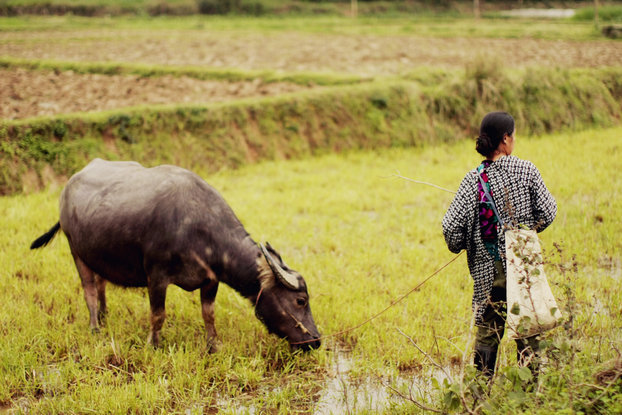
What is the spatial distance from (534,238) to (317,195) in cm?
395

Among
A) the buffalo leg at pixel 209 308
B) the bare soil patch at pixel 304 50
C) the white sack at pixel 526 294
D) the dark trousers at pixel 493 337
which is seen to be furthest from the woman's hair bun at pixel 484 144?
the bare soil patch at pixel 304 50

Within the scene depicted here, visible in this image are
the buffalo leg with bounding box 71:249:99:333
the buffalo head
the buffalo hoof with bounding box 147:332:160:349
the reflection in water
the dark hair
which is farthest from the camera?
the buffalo leg with bounding box 71:249:99:333

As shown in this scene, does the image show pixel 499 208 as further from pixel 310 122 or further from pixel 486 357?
pixel 310 122

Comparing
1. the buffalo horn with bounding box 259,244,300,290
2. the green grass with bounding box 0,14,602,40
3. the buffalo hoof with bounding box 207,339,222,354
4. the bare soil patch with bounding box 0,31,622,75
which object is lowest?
the buffalo hoof with bounding box 207,339,222,354

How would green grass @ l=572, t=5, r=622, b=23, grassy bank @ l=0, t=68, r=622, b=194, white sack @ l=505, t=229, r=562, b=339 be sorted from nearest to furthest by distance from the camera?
white sack @ l=505, t=229, r=562, b=339 → grassy bank @ l=0, t=68, r=622, b=194 → green grass @ l=572, t=5, r=622, b=23

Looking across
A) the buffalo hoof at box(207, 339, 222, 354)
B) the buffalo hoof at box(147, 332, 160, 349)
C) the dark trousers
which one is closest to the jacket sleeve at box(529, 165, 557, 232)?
the dark trousers

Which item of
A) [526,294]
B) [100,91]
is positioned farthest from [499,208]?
[100,91]

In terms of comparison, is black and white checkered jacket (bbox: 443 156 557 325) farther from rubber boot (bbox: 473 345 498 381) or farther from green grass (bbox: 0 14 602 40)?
green grass (bbox: 0 14 602 40)

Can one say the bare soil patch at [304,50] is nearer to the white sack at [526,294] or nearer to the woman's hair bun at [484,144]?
the woman's hair bun at [484,144]

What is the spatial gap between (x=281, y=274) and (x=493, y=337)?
1.27 meters

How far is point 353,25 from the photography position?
59.1 ft

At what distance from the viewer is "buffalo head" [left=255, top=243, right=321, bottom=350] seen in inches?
120

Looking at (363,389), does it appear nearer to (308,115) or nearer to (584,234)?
(584,234)

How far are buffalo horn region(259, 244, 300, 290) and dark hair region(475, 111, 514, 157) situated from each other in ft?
4.46
